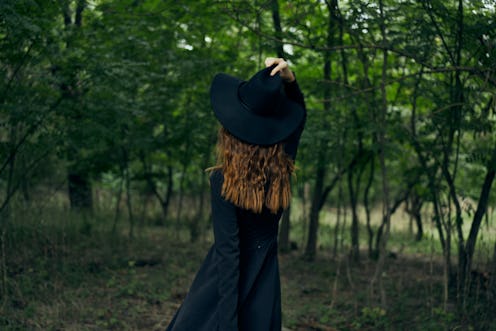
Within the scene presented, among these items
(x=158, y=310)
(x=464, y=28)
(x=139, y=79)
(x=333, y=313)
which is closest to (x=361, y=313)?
(x=333, y=313)

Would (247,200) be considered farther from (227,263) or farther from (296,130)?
(296,130)

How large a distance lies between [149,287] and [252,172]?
426 cm

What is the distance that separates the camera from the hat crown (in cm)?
271

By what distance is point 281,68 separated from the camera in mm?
2779

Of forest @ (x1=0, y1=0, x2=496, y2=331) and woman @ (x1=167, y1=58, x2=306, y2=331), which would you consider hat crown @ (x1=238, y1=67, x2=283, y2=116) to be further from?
forest @ (x1=0, y1=0, x2=496, y2=331)

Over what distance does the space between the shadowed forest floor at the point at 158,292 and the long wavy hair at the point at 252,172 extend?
8.75 ft

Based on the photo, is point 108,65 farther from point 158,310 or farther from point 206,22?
point 158,310

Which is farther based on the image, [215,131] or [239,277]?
[215,131]

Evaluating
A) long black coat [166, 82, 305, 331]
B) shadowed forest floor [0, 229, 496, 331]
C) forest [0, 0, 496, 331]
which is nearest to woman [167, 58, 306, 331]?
long black coat [166, 82, 305, 331]

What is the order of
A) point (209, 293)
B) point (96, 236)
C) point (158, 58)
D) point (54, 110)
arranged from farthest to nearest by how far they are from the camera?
point (96, 236) → point (158, 58) → point (54, 110) → point (209, 293)

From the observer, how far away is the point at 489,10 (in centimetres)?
445

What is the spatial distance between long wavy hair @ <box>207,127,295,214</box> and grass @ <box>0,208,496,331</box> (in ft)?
9.84

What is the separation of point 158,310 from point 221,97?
12.2 ft

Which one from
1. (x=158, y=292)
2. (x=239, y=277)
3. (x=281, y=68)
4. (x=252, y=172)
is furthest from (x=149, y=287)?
(x=281, y=68)
